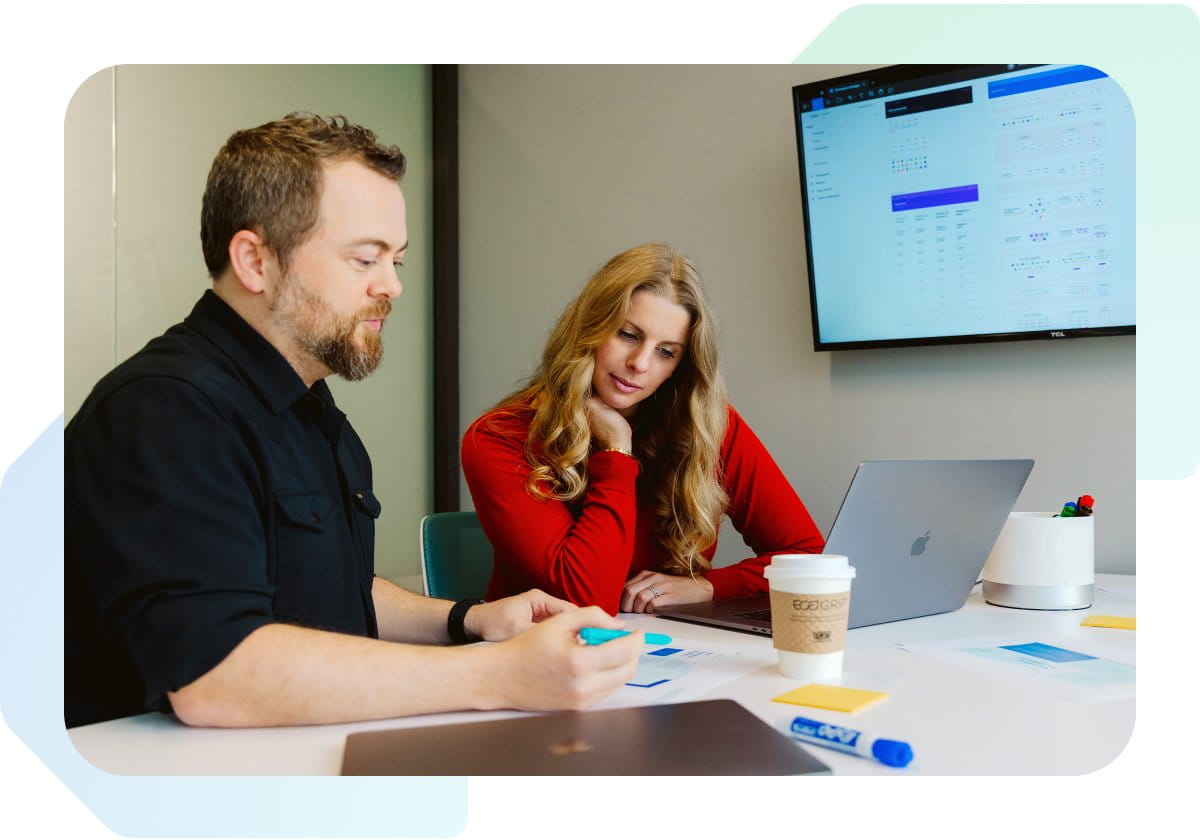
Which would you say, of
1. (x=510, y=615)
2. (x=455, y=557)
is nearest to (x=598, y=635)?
(x=510, y=615)

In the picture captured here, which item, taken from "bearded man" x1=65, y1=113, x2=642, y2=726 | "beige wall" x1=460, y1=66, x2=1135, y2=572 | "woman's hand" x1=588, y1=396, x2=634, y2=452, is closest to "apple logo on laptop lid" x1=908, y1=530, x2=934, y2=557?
"bearded man" x1=65, y1=113, x2=642, y2=726

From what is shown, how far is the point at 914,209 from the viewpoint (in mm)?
1841

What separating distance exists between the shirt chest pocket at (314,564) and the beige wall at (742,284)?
1.23 metres

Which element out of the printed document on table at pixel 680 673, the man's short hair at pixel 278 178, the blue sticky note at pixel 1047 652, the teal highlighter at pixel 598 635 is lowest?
the blue sticky note at pixel 1047 652

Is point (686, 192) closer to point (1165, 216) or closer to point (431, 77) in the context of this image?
point (431, 77)

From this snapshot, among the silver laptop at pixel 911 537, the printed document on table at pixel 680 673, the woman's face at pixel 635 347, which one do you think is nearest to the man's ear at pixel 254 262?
the printed document on table at pixel 680 673

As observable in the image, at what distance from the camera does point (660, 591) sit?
4.68 ft

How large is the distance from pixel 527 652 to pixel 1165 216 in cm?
81

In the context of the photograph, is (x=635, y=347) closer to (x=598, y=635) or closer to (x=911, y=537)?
(x=911, y=537)

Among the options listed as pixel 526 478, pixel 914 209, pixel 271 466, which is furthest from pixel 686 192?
pixel 271 466

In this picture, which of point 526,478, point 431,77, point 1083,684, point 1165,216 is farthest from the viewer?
point 431,77

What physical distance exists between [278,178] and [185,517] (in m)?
0.42

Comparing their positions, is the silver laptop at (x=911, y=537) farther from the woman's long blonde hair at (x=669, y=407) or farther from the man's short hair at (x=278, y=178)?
the man's short hair at (x=278, y=178)

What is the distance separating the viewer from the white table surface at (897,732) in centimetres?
69
